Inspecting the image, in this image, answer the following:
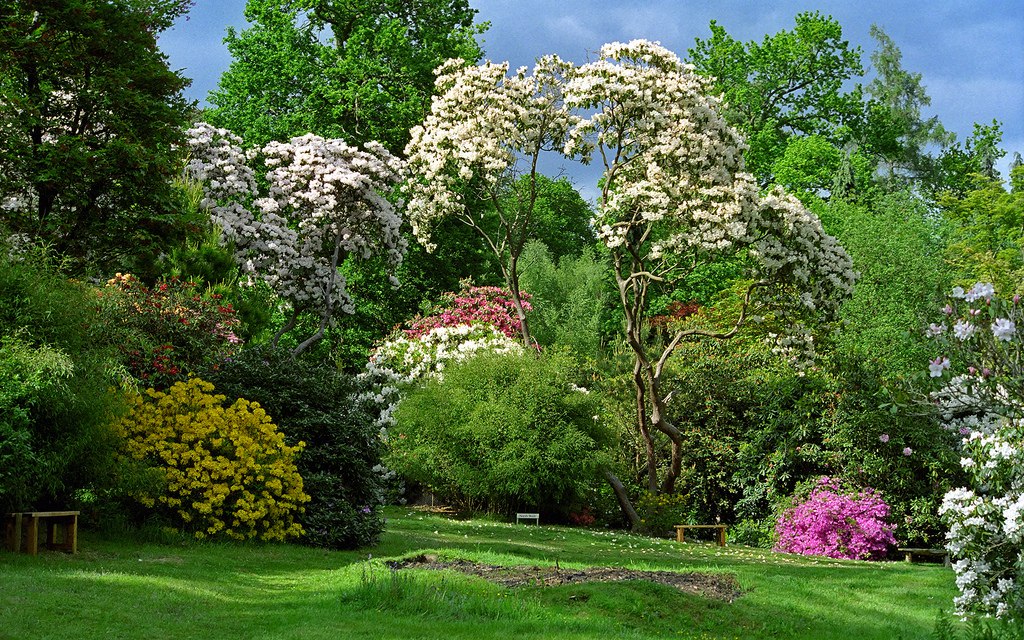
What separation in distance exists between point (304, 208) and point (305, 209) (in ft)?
0.11

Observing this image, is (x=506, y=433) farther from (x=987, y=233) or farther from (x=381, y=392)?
(x=987, y=233)

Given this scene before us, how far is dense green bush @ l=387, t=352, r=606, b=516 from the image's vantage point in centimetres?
1828

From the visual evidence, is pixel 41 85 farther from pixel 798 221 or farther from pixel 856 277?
pixel 856 277

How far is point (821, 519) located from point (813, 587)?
22.3 ft

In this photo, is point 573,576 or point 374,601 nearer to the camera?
point 374,601

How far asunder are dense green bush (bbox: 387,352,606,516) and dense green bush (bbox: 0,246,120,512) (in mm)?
8053

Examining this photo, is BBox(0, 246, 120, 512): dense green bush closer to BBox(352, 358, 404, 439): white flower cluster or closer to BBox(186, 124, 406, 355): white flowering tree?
BBox(352, 358, 404, 439): white flower cluster

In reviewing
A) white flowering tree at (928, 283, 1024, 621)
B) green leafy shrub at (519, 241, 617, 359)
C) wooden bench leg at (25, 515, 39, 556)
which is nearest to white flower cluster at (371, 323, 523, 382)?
green leafy shrub at (519, 241, 617, 359)

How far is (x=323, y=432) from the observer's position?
1414 cm

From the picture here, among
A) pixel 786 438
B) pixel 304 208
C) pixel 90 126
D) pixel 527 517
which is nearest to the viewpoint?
pixel 90 126

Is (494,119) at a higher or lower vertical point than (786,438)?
higher

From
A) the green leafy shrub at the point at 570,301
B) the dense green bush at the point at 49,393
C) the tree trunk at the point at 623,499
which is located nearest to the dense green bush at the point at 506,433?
the tree trunk at the point at 623,499

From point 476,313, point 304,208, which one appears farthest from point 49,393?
point 476,313

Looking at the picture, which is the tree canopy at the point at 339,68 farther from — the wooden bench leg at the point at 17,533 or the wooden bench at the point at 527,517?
the wooden bench leg at the point at 17,533
